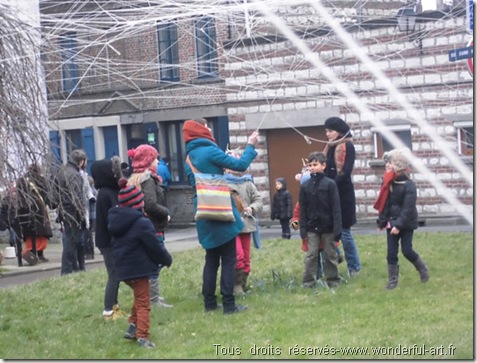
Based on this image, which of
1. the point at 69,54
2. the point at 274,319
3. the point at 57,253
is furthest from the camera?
the point at 57,253

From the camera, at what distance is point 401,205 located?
9812 millimetres

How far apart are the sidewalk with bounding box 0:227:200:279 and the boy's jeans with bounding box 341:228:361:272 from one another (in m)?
6.71

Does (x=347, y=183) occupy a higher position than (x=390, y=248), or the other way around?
(x=347, y=183)

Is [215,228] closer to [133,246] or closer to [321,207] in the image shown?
[133,246]

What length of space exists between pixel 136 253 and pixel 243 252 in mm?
2291

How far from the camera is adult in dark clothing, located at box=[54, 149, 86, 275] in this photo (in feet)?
28.9

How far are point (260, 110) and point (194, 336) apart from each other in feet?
44.1

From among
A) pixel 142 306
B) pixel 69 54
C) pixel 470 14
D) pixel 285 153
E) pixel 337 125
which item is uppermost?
pixel 470 14

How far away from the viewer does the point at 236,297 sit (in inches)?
394

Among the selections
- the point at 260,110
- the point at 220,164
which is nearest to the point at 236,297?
the point at 220,164

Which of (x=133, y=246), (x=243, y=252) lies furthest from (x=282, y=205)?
(x=133, y=246)

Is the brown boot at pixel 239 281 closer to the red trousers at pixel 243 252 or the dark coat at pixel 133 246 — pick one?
the red trousers at pixel 243 252

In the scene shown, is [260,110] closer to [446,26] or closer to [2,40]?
[446,26]

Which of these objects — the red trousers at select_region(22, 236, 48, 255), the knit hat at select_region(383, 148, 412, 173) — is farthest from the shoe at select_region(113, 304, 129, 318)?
the red trousers at select_region(22, 236, 48, 255)
